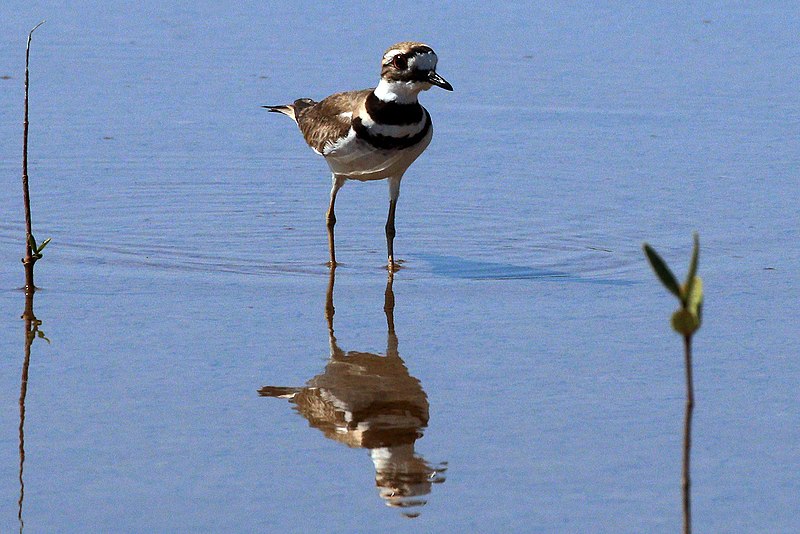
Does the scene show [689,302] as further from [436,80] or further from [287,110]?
[287,110]

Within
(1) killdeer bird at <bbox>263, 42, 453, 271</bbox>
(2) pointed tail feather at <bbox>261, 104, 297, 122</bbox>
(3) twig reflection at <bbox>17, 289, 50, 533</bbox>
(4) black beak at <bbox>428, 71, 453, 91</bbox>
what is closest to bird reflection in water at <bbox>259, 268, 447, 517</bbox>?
(3) twig reflection at <bbox>17, 289, 50, 533</bbox>

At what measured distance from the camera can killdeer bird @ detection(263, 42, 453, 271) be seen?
24.3 ft

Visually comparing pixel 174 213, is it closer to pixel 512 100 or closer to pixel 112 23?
pixel 512 100

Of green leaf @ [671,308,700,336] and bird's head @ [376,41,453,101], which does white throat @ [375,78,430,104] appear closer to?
bird's head @ [376,41,453,101]

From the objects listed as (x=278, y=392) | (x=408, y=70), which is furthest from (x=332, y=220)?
(x=278, y=392)

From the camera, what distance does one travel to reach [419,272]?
23.6 feet

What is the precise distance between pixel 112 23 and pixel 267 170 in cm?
445

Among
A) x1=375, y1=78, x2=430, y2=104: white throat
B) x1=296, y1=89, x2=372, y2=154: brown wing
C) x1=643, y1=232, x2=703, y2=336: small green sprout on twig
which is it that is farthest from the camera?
x1=296, y1=89, x2=372, y2=154: brown wing

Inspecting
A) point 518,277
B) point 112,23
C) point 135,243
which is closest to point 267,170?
point 135,243

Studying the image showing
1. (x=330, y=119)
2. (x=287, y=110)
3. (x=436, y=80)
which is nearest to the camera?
(x=436, y=80)

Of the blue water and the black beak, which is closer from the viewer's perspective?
the blue water

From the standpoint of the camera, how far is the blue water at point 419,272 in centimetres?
430

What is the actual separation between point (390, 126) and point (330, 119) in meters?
0.61

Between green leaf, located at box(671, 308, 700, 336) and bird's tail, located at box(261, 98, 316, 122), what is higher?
bird's tail, located at box(261, 98, 316, 122)
